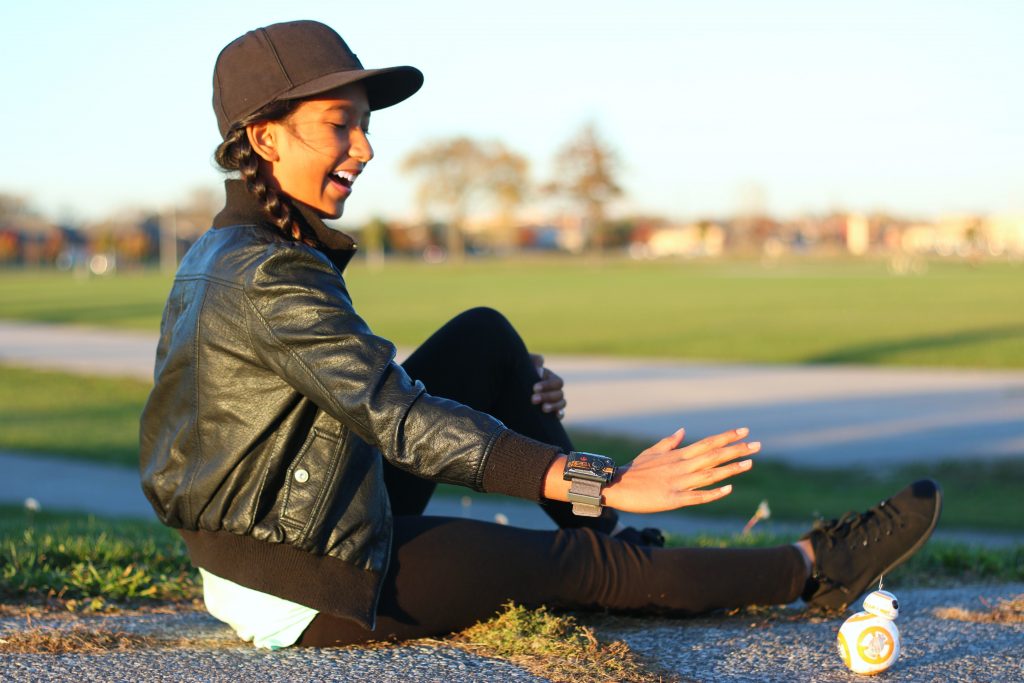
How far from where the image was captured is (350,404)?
7.32 ft

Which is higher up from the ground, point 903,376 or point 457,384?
point 457,384

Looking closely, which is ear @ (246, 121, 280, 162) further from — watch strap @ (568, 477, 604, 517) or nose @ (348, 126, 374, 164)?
watch strap @ (568, 477, 604, 517)

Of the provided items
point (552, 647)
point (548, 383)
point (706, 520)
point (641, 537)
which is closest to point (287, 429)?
point (552, 647)

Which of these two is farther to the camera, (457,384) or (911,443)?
(911,443)

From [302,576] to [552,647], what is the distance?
1.86ft

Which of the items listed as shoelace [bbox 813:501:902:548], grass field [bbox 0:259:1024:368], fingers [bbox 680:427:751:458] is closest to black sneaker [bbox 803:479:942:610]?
shoelace [bbox 813:501:902:548]

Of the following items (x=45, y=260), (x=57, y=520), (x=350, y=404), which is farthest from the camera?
(x=45, y=260)

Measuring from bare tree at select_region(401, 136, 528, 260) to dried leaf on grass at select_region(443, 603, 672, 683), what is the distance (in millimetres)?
99270

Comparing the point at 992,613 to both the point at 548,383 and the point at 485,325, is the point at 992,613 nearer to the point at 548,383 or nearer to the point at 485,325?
the point at 548,383

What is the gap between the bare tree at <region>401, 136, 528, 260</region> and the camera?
339 ft

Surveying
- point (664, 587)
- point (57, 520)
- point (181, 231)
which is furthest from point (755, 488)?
point (181, 231)

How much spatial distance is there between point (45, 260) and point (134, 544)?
9675 centimetres

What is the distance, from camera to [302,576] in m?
2.53

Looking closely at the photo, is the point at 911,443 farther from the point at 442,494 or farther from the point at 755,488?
the point at 442,494
